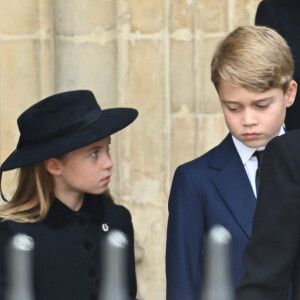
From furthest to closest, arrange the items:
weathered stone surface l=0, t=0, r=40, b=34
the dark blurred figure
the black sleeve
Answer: weathered stone surface l=0, t=0, r=40, b=34 < the dark blurred figure < the black sleeve

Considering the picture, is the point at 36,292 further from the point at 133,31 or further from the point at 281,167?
the point at 133,31

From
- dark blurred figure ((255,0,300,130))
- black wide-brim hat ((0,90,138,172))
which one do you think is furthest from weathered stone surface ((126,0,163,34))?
black wide-brim hat ((0,90,138,172))

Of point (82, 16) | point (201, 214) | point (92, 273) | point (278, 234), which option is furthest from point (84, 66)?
point (278, 234)

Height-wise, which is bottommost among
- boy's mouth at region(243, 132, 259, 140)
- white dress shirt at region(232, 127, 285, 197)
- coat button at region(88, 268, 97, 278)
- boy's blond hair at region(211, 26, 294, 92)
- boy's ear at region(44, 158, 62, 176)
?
coat button at region(88, 268, 97, 278)

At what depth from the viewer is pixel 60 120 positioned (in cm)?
419

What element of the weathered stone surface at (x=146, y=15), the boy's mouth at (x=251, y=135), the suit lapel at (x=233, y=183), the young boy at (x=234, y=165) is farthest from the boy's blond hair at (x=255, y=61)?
the weathered stone surface at (x=146, y=15)

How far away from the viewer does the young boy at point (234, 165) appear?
155 inches

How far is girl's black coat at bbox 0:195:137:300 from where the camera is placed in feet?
13.3

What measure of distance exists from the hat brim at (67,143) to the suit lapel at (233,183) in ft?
1.13

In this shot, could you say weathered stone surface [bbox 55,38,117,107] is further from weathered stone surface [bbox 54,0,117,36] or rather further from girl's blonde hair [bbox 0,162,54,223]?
girl's blonde hair [bbox 0,162,54,223]

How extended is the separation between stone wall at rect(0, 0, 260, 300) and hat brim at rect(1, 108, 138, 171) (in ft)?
5.82

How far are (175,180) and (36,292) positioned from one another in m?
0.57

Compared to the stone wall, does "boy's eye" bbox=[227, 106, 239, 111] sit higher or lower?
higher

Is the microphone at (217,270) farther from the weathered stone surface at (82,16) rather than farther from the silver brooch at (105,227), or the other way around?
the weathered stone surface at (82,16)
